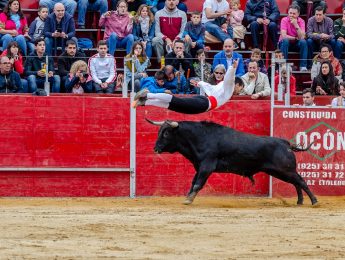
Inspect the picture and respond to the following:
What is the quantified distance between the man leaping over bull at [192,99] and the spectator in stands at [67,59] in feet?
10.6

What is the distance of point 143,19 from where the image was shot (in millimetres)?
20500

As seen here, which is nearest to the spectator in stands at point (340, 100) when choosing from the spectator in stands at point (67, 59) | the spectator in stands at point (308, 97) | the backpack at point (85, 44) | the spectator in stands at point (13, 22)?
the spectator in stands at point (308, 97)

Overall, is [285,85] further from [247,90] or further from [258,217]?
[258,217]

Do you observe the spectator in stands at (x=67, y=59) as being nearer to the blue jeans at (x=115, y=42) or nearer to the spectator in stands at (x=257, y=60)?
the blue jeans at (x=115, y=42)

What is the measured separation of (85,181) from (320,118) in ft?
12.6

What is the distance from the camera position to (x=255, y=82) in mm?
19344

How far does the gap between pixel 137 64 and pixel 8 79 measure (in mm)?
2045

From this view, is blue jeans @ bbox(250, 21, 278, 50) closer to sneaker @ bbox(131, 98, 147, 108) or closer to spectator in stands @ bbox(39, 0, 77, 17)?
spectator in stands @ bbox(39, 0, 77, 17)

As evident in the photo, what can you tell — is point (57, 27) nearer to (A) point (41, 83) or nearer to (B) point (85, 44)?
(B) point (85, 44)

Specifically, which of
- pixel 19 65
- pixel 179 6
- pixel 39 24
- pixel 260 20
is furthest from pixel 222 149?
pixel 179 6

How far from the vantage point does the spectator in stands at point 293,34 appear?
2092 cm

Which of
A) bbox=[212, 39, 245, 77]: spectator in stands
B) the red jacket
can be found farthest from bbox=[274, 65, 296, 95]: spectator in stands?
the red jacket

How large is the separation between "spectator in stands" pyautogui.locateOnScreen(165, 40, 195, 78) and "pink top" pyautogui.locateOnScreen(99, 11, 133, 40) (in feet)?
4.21

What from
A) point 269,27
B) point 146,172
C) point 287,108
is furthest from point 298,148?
point 269,27
